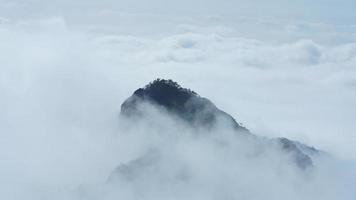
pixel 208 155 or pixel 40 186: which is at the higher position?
pixel 208 155

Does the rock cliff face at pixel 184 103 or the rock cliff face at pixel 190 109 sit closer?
the rock cliff face at pixel 190 109

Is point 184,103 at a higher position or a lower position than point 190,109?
higher

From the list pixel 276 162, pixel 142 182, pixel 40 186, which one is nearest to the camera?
pixel 142 182

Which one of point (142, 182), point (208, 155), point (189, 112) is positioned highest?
point (189, 112)

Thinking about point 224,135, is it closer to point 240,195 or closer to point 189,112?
point 189,112

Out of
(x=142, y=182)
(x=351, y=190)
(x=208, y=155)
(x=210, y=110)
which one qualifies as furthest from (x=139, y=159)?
(x=351, y=190)

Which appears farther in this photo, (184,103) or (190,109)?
(184,103)

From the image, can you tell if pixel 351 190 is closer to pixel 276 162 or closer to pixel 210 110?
pixel 276 162

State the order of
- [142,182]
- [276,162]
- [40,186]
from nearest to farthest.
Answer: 1. [142,182]
2. [40,186]
3. [276,162]

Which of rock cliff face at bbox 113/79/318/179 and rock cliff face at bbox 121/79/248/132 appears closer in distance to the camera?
rock cliff face at bbox 113/79/318/179

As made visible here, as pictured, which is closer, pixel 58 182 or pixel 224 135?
pixel 58 182
